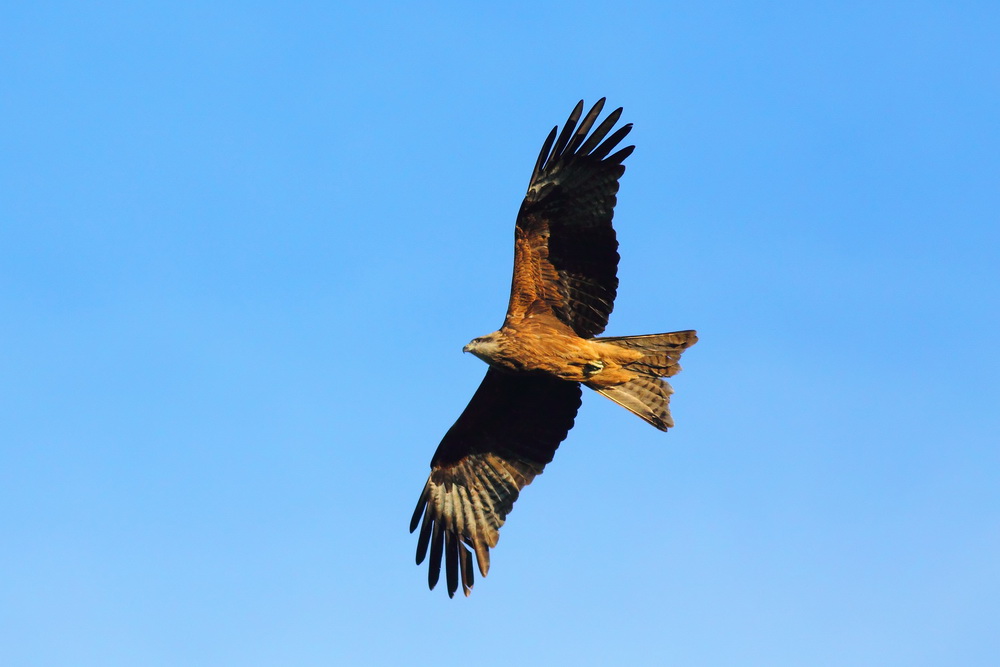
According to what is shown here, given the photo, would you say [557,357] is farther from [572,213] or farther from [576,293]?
[572,213]

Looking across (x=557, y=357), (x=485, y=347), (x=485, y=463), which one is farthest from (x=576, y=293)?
(x=485, y=463)

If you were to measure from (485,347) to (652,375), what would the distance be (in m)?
1.75

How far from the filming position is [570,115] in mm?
12883

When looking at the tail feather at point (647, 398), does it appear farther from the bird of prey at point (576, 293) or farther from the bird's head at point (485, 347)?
the bird's head at point (485, 347)

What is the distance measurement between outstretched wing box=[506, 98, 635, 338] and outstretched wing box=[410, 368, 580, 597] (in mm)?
1287

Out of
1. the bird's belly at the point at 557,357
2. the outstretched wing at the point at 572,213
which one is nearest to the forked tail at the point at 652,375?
the bird's belly at the point at 557,357

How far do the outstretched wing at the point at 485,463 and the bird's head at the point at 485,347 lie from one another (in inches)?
41.4

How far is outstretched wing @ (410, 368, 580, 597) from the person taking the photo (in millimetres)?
13914

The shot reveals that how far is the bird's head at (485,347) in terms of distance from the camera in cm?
1272

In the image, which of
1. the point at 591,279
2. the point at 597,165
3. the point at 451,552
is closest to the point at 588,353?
the point at 591,279

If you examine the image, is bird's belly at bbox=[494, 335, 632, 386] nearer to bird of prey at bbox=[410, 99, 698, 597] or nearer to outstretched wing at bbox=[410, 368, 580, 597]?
bird of prey at bbox=[410, 99, 698, 597]

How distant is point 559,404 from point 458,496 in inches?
60.5

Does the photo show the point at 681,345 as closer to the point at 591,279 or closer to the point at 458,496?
the point at 591,279

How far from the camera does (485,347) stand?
12727 millimetres
